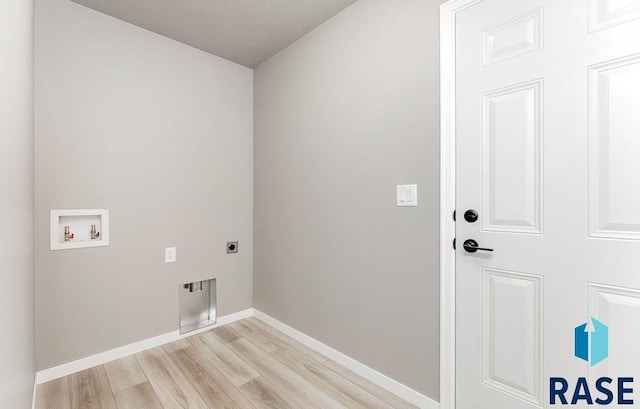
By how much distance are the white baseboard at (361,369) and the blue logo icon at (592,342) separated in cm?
76

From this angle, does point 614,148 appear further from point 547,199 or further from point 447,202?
point 447,202

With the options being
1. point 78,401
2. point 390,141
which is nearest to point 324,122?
point 390,141

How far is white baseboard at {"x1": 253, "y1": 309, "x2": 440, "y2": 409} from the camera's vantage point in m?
1.63

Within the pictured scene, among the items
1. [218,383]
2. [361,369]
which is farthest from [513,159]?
[218,383]

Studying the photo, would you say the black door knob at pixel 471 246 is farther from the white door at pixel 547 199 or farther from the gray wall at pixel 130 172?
the gray wall at pixel 130 172

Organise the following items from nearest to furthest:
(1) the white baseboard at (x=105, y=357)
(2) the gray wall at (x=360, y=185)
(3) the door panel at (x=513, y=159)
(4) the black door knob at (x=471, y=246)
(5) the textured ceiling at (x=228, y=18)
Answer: (3) the door panel at (x=513, y=159)
(4) the black door knob at (x=471, y=246)
(2) the gray wall at (x=360, y=185)
(1) the white baseboard at (x=105, y=357)
(5) the textured ceiling at (x=228, y=18)

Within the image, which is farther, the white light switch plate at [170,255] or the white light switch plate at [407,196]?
the white light switch plate at [170,255]

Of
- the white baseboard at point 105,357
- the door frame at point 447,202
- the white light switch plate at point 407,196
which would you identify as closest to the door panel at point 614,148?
the door frame at point 447,202

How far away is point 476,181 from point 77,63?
105 inches

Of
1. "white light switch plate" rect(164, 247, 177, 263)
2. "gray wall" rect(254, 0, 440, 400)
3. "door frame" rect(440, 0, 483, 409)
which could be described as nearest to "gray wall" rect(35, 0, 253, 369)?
"white light switch plate" rect(164, 247, 177, 263)

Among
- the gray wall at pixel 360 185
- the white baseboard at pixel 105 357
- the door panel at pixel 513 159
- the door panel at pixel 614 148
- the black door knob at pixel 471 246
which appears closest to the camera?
the door panel at pixel 614 148

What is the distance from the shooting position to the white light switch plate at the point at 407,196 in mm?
1657

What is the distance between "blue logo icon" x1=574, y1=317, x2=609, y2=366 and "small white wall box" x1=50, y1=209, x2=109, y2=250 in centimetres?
279

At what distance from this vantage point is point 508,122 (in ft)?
4.42
